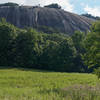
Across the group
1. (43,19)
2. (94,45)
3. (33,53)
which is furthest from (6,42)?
(94,45)

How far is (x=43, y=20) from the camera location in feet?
283

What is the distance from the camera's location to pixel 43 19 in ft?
285

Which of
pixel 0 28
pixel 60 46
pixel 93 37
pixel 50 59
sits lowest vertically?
pixel 50 59

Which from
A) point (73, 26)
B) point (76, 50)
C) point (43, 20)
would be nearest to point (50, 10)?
point (43, 20)

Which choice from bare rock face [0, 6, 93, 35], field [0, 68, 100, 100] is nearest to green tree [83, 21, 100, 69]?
field [0, 68, 100, 100]

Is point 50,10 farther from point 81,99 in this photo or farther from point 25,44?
point 81,99

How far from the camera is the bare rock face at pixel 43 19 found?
3292 inches

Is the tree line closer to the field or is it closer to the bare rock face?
the bare rock face

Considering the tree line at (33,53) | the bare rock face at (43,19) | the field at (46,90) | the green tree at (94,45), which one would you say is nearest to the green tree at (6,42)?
the tree line at (33,53)

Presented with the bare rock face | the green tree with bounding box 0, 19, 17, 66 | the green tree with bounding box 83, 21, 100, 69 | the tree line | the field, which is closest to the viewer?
the field

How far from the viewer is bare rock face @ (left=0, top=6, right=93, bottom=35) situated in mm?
83625

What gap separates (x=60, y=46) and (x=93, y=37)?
129 ft

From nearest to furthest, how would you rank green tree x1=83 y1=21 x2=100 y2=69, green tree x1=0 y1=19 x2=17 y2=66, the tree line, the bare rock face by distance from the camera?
green tree x1=83 y1=21 x2=100 y2=69 < green tree x1=0 y1=19 x2=17 y2=66 < the tree line < the bare rock face

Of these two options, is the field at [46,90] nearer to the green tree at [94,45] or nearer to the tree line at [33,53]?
the green tree at [94,45]
